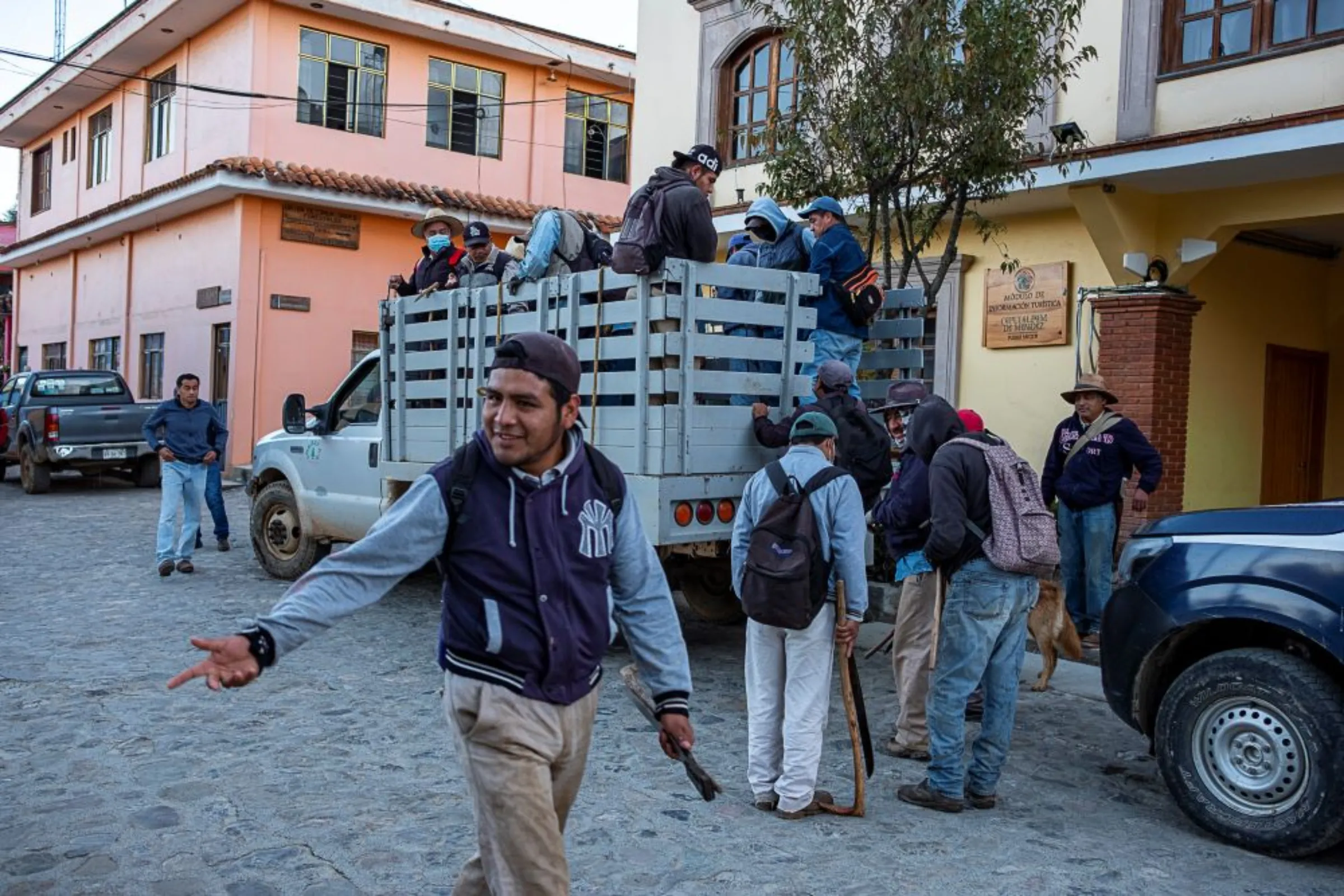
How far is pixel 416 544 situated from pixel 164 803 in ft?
8.26

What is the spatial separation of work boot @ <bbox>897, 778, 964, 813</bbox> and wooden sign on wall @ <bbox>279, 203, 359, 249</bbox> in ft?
57.5

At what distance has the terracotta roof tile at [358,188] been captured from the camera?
1917 centimetres

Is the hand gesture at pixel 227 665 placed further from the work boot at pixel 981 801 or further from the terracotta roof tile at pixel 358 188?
the terracotta roof tile at pixel 358 188

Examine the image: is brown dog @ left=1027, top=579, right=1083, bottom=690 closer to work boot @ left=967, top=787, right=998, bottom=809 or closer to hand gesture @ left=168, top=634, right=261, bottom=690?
work boot @ left=967, top=787, right=998, bottom=809

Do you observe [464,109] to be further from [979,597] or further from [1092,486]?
[979,597]

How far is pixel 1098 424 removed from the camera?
877 cm

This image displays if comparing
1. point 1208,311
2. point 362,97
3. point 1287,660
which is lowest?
point 1287,660

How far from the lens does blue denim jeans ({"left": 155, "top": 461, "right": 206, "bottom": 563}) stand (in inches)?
412

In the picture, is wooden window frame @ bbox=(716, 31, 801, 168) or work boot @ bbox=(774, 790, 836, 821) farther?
wooden window frame @ bbox=(716, 31, 801, 168)

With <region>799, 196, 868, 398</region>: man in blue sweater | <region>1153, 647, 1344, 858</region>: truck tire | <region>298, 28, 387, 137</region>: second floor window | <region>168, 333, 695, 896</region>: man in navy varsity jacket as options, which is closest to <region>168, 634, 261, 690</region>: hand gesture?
<region>168, 333, 695, 896</region>: man in navy varsity jacket

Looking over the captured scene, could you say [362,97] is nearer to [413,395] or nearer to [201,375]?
[201,375]

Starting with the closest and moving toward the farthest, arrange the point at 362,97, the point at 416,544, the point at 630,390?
the point at 416,544
the point at 630,390
the point at 362,97

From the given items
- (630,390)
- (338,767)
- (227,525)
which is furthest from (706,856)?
(227,525)

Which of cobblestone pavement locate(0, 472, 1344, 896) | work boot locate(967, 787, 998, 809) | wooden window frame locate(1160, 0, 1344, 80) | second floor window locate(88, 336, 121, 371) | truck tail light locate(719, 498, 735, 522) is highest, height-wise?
wooden window frame locate(1160, 0, 1344, 80)
